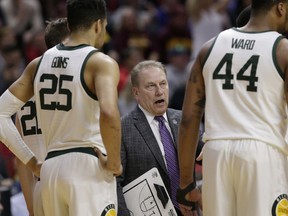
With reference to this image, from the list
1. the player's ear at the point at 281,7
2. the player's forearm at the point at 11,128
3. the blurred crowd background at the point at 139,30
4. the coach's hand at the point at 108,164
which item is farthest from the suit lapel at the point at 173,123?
the blurred crowd background at the point at 139,30

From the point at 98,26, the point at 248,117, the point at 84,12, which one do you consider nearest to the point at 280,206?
the point at 248,117

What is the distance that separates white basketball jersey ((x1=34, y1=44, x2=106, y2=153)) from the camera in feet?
21.6

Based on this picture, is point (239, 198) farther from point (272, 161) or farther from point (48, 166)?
point (48, 166)

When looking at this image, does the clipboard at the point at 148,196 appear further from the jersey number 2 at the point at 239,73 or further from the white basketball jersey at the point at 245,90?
the jersey number 2 at the point at 239,73

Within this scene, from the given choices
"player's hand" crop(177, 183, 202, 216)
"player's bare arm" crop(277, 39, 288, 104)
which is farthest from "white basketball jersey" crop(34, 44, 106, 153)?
"player's bare arm" crop(277, 39, 288, 104)

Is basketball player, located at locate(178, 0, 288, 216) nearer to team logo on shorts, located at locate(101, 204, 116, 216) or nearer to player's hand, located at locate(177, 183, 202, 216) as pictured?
player's hand, located at locate(177, 183, 202, 216)

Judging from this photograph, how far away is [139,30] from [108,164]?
31.5 ft

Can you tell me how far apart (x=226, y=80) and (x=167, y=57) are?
30.4 feet

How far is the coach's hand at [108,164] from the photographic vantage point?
6535 millimetres

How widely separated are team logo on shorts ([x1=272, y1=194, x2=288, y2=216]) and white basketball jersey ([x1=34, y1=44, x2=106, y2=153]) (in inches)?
52.3

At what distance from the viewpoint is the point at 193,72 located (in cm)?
670

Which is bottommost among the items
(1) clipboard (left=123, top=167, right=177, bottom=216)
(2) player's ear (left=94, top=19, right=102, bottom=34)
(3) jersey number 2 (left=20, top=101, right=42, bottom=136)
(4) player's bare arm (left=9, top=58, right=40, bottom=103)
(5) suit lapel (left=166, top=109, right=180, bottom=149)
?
(1) clipboard (left=123, top=167, right=177, bottom=216)

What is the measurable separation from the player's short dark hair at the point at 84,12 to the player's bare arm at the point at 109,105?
12.5 inches

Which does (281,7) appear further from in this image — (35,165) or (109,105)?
(35,165)
